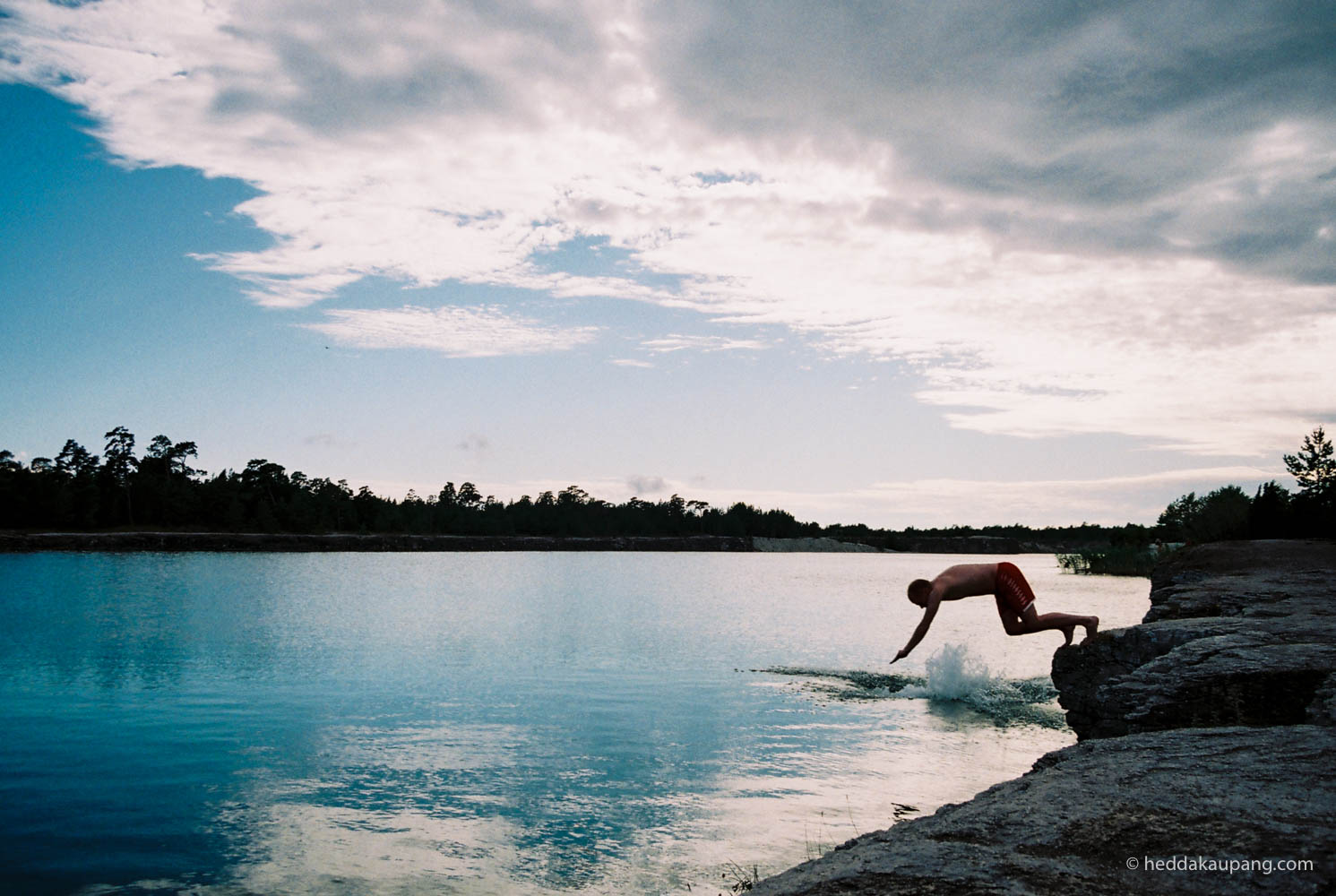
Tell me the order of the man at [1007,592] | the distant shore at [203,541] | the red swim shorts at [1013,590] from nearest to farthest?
the man at [1007,592]
the red swim shorts at [1013,590]
the distant shore at [203,541]

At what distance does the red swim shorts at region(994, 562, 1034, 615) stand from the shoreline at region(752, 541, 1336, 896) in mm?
1699

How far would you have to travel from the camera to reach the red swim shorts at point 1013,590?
510 inches

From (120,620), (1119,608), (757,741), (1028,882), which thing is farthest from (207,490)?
(1028,882)

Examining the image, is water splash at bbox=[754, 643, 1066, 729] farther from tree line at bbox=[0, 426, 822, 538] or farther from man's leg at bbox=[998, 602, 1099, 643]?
tree line at bbox=[0, 426, 822, 538]

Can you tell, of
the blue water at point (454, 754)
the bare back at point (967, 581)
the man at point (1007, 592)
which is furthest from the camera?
the man at point (1007, 592)

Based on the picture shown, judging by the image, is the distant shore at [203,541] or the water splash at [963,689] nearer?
the water splash at [963,689]

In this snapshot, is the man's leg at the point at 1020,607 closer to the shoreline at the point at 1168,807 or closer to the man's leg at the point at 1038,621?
the man's leg at the point at 1038,621

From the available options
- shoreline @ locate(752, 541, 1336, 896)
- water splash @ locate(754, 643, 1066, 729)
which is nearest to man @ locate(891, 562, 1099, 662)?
shoreline @ locate(752, 541, 1336, 896)

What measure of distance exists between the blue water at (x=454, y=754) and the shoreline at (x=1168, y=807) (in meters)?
3.80

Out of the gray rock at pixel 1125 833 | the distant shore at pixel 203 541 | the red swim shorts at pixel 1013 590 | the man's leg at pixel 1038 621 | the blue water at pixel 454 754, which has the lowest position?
the distant shore at pixel 203 541

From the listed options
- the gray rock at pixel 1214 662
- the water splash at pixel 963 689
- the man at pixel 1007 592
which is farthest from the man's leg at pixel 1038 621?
the water splash at pixel 963 689

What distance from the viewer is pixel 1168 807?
6.19m

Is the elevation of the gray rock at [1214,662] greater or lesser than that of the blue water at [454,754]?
greater

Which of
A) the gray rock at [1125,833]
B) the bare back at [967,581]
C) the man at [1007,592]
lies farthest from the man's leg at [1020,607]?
the gray rock at [1125,833]
